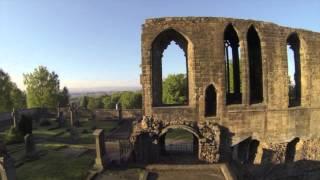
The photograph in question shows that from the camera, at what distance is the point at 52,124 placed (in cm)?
3275

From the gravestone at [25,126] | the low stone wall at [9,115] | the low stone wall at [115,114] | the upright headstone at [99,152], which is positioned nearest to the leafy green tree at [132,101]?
the low stone wall at [9,115]

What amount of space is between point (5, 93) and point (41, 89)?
31.2ft

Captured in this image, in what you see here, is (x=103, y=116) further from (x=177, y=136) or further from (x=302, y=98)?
(x=302, y=98)

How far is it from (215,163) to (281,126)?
14.5ft

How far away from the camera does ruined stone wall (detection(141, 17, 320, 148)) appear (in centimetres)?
1533

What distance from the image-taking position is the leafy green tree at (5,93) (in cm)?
4084

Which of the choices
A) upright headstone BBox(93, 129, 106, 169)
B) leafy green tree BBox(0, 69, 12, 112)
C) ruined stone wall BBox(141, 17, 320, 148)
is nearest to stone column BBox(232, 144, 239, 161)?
ruined stone wall BBox(141, 17, 320, 148)

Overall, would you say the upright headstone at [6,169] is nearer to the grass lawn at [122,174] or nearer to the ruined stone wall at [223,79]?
the grass lawn at [122,174]

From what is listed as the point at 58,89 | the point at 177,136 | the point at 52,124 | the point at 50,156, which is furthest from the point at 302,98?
the point at 58,89

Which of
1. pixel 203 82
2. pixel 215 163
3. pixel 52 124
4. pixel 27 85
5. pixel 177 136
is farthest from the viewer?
pixel 27 85

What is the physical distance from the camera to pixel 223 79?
51.0 ft

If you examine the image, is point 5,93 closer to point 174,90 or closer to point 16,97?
point 16,97

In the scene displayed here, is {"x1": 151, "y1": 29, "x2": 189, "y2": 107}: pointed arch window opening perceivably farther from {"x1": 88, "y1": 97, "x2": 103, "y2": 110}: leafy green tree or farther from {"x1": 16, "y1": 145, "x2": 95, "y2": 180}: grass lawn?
{"x1": 88, "y1": 97, "x2": 103, "y2": 110}: leafy green tree

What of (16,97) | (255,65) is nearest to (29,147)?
(255,65)
